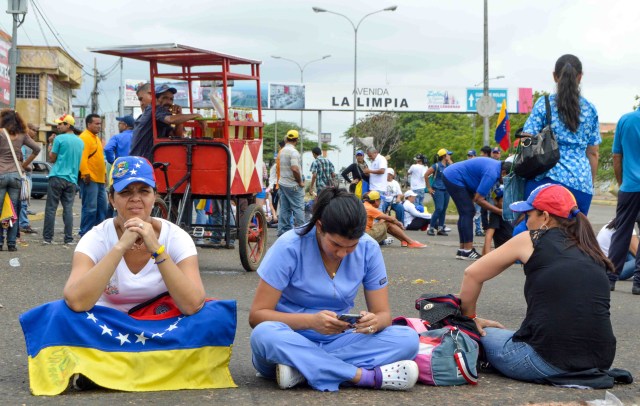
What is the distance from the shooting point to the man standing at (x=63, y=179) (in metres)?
13.7

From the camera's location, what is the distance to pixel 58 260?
1171 cm

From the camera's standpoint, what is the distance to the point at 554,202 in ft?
18.0

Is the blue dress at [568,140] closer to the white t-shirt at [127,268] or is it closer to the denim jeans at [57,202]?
the white t-shirt at [127,268]

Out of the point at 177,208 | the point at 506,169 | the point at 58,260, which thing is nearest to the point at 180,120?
the point at 177,208

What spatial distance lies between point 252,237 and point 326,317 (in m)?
6.32

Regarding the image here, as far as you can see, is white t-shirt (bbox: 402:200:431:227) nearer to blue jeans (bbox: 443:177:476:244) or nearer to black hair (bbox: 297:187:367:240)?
blue jeans (bbox: 443:177:476:244)

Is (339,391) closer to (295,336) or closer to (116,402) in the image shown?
(295,336)

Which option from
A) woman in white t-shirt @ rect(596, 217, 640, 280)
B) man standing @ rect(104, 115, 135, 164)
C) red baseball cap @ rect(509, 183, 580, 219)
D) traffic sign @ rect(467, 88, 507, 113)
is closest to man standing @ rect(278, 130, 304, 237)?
man standing @ rect(104, 115, 135, 164)

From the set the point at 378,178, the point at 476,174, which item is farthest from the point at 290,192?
the point at 378,178

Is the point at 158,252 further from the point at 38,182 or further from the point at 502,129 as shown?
the point at 38,182

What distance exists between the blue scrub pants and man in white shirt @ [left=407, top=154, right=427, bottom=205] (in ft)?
56.3

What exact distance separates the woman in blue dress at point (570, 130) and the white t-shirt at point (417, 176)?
14.1 metres

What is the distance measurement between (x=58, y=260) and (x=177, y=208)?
1757mm

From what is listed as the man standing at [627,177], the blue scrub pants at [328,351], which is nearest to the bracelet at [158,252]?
the blue scrub pants at [328,351]
